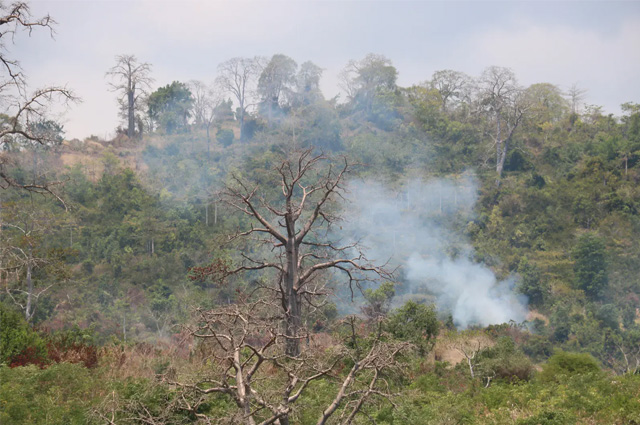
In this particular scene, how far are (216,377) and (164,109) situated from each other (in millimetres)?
33968

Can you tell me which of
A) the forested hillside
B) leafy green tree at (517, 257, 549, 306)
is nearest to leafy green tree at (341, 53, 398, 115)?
the forested hillside

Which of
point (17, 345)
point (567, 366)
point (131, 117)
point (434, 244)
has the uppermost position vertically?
point (131, 117)

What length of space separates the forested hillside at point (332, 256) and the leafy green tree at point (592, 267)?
3.7 inches

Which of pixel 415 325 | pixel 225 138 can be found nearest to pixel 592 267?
pixel 415 325

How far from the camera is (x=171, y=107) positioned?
3806cm

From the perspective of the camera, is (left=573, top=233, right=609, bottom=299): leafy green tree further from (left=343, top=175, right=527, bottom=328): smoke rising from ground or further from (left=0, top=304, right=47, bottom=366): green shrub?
(left=0, top=304, right=47, bottom=366): green shrub

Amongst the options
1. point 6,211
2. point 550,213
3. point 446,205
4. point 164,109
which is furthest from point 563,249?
point 164,109

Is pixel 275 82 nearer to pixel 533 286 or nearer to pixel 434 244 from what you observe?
pixel 434 244

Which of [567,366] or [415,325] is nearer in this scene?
[567,366]

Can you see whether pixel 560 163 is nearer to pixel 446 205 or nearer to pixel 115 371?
pixel 446 205

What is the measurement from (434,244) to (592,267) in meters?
7.14

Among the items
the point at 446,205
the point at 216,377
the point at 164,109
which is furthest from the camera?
the point at 164,109

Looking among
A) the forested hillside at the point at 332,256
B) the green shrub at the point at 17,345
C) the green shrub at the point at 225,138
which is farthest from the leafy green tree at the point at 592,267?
the green shrub at the point at 225,138

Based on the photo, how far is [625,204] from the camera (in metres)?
24.5
